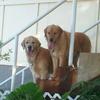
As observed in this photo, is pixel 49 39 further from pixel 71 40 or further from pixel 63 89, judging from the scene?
pixel 63 89

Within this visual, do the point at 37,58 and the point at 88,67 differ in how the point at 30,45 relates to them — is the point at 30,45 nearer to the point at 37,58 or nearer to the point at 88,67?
the point at 37,58

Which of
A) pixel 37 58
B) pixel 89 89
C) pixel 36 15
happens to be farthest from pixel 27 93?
pixel 36 15

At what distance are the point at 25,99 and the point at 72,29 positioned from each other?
157cm

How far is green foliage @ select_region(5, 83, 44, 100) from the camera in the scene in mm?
6211

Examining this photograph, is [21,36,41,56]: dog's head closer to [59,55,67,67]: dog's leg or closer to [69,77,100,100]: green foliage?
[59,55,67,67]: dog's leg

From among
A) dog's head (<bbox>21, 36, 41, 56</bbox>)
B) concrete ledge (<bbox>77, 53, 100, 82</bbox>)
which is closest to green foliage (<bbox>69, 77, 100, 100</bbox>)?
concrete ledge (<bbox>77, 53, 100, 82</bbox>)

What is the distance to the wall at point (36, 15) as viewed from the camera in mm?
9180

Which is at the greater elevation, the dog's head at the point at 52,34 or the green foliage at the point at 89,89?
the dog's head at the point at 52,34

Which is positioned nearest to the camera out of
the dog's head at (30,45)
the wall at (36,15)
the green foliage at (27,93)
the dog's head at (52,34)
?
the green foliage at (27,93)

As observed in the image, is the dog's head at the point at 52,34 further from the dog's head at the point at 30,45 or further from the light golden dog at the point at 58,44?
the dog's head at the point at 30,45

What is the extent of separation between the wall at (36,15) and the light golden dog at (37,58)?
3.82ft

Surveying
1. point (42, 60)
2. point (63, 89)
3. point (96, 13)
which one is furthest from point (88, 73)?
point (96, 13)

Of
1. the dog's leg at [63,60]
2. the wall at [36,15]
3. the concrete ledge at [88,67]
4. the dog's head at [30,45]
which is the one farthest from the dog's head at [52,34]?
the wall at [36,15]

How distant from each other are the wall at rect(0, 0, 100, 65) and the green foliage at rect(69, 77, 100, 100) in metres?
2.76
